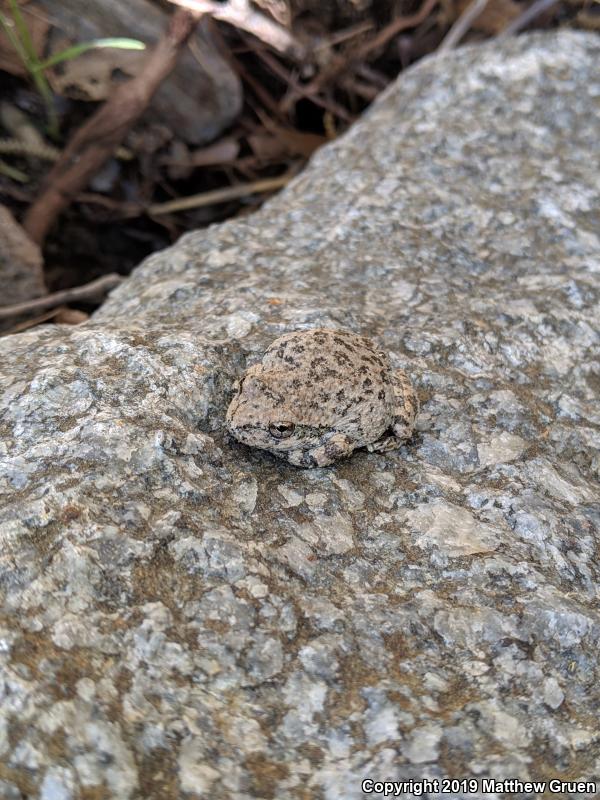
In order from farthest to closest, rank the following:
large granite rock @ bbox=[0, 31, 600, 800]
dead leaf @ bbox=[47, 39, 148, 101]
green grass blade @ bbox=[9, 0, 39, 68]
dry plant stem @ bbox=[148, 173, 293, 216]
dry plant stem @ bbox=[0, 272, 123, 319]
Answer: dry plant stem @ bbox=[148, 173, 293, 216]
dead leaf @ bbox=[47, 39, 148, 101]
green grass blade @ bbox=[9, 0, 39, 68]
dry plant stem @ bbox=[0, 272, 123, 319]
large granite rock @ bbox=[0, 31, 600, 800]

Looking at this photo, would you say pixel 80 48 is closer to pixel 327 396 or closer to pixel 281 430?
pixel 327 396

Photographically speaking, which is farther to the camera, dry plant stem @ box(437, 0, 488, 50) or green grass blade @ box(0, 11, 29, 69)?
dry plant stem @ box(437, 0, 488, 50)

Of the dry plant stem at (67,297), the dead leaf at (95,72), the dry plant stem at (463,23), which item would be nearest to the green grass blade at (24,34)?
the dead leaf at (95,72)

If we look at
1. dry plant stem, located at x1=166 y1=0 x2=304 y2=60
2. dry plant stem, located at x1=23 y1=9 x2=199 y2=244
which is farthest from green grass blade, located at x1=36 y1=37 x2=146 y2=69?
dry plant stem, located at x1=166 y1=0 x2=304 y2=60

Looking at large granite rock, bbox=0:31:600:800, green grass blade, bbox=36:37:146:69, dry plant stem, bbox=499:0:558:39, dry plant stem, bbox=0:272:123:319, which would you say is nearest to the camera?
large granite rock, bbox=0:31:600:800

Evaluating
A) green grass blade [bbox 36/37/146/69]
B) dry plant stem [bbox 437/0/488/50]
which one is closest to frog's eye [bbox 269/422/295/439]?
green grass blade [bbox 36/37/146/69]

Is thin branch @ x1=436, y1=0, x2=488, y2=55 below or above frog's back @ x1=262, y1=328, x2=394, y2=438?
above

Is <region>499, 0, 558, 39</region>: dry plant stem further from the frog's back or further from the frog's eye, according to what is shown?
the frog's eye

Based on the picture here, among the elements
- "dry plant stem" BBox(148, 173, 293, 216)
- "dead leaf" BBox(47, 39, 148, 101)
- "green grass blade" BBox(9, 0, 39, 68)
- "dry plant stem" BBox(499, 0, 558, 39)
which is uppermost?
"green grass blade" BBox(9, 0, 39, 68)
